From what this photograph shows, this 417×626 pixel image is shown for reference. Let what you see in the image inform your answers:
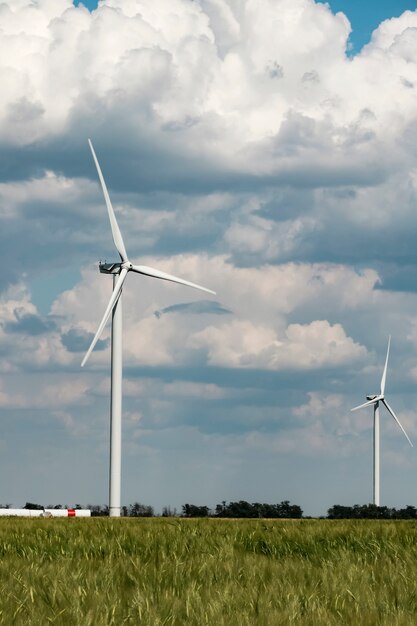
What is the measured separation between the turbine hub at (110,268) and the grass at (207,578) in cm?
6088

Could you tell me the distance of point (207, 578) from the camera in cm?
1709

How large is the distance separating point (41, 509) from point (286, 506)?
2591 centimetres

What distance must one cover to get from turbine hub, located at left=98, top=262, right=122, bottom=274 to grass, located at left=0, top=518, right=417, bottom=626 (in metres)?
60.9

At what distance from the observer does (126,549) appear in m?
21.7

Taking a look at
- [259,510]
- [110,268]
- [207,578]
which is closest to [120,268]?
[110,268]

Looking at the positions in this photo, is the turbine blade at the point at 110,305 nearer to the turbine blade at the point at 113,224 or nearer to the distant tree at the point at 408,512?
the turbine blade at the point at 113,224

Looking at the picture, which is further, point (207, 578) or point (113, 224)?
point (113, 224)

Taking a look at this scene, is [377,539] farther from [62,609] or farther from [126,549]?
[62,609]


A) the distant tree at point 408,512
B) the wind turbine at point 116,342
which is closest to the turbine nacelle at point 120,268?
the wind turbine at point 116,342

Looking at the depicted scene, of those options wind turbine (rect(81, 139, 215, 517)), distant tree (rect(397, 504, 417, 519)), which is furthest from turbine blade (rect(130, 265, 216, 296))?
distant tree (rect(397, 504, 417, 519))

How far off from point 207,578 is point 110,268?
7005 cm

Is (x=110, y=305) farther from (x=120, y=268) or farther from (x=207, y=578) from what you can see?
(x=207, y=578)

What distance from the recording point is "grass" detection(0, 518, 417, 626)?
13.9 meters

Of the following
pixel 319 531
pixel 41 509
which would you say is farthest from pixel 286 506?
pixel 319 531
